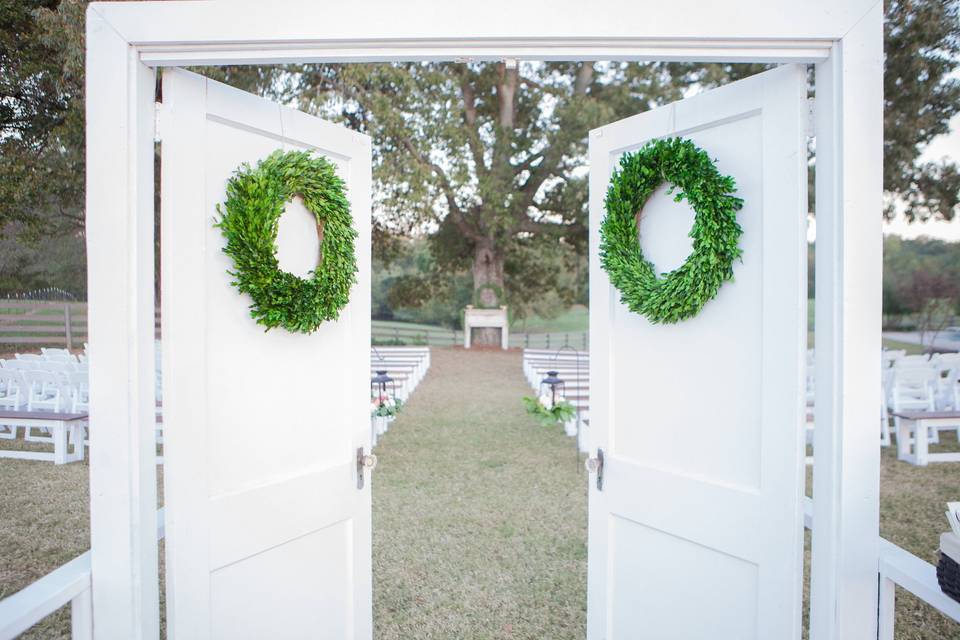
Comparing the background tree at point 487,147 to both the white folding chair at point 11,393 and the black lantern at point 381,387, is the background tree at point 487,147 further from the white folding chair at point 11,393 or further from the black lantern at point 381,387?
the white folding chair at point 11,393

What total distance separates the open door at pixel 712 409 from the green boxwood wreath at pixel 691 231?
102 mm

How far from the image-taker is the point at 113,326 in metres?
1.96

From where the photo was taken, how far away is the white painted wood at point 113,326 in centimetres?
195

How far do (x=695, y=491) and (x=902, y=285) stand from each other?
1426cm

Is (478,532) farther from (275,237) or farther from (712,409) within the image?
(275,237)

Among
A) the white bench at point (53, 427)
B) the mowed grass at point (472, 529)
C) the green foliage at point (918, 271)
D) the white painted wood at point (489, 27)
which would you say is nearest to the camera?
the white painted wood at point (489, 27)

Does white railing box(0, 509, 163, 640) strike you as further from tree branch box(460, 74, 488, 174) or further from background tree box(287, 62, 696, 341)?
tree branch box(460, 74, 488, 174)

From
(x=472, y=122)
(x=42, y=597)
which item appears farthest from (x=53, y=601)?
(x=472, y=122)

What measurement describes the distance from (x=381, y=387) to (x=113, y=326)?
20.8 feet

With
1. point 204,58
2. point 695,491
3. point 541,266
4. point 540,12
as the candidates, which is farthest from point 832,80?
point 541,266

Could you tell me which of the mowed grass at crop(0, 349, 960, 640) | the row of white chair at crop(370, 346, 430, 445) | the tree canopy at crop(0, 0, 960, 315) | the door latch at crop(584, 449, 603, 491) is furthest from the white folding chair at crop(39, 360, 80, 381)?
the door latch at crop(584, 449, 603, 491)

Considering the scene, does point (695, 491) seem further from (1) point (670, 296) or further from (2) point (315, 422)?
(2) point (315, 422)

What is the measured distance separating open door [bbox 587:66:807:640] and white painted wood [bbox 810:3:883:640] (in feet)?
0.41

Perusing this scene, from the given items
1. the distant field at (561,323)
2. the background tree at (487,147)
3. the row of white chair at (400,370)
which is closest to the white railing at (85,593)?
the row of white chair at (400,370)
